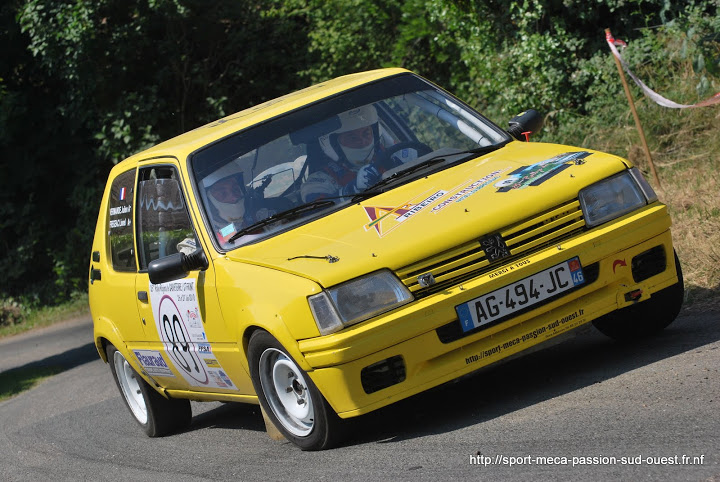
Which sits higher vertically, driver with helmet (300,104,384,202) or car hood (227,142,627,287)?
driver with helmet (300,104,384,202)

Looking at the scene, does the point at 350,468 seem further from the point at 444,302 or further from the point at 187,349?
the point at 187,349

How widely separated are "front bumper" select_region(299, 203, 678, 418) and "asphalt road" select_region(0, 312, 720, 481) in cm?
29

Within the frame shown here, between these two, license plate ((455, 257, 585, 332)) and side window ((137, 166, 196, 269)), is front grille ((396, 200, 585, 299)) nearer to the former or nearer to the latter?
→ license plate ((455, 257, 585, 332))

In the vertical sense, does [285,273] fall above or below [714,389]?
above

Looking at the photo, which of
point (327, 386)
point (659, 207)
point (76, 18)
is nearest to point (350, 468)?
point (327, 386)

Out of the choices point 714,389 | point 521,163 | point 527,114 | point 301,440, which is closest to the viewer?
point 714,389

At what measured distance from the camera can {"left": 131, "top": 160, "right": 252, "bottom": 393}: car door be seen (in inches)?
228

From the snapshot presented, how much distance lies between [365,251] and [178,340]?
1.72 m

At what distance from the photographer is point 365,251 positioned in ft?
16.6

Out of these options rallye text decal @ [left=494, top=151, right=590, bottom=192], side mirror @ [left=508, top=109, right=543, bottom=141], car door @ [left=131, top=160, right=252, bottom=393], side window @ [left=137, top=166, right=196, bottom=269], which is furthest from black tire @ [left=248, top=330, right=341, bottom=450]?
side mirror @ [left=508, top=109, right=543, bottom=141]

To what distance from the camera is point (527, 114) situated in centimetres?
680

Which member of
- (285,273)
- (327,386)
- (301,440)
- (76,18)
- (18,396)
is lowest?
(18,396)

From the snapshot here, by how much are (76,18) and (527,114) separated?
12303mm

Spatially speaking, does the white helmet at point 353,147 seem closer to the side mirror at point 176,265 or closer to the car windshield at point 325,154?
the car windshield at point 325,154
